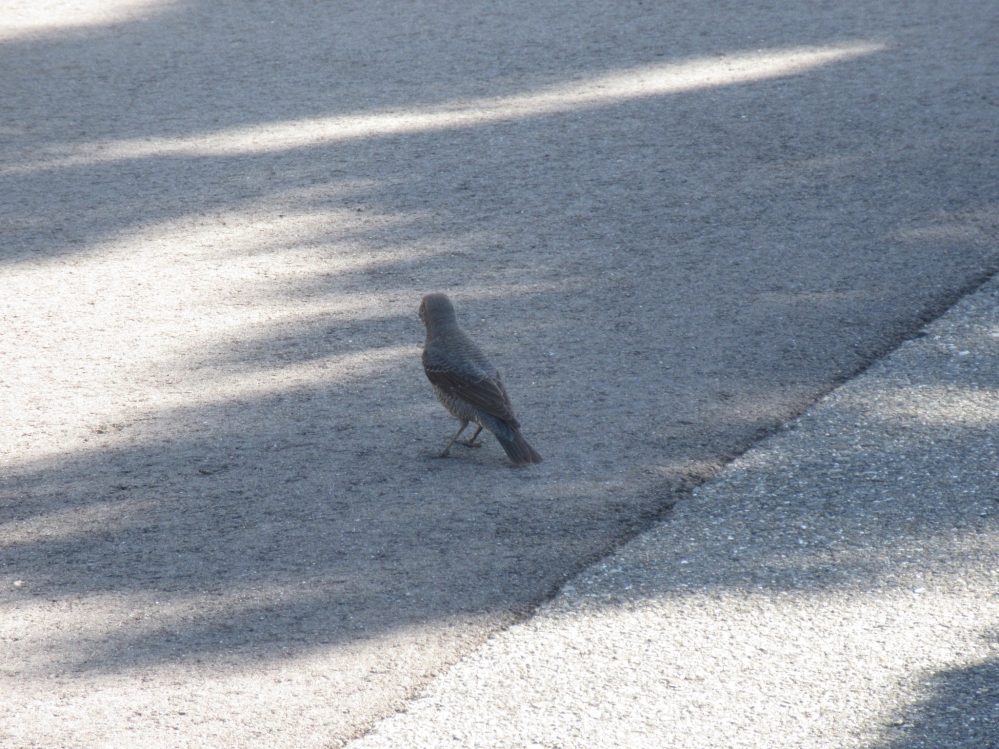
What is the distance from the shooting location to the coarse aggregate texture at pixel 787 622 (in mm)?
3053

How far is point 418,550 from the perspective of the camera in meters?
3.86

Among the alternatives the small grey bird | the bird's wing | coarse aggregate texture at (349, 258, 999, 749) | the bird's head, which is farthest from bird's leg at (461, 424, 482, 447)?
coarse aggregate texture at (349, 258, 999, 749)

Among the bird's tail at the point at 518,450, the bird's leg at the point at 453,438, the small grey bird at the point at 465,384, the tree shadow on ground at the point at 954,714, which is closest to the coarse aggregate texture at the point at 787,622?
the tree shadow on ground at the point at 954,714

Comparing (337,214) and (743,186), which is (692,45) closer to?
(743,186)

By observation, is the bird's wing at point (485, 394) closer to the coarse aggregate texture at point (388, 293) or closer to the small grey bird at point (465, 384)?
the small grey bird at point (465, 384)

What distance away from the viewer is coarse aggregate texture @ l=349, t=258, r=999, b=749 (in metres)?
3.05

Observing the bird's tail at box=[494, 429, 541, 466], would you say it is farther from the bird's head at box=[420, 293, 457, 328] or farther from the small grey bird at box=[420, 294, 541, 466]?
the bird's head at box=[420, 293, 457, 328]

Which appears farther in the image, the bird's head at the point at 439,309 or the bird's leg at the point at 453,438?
the bird's head at the point at 439,309

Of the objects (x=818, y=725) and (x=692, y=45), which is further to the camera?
(x=692, y=45)

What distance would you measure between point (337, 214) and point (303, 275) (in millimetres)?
826

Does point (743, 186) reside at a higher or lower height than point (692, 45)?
lower

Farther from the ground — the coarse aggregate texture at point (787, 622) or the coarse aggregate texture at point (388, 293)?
the coarse aggregate texture at point (388, 293)

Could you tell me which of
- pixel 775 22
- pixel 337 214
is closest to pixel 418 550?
pixel 337 214

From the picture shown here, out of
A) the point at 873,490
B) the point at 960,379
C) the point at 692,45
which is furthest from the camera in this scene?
the point at 692,45
